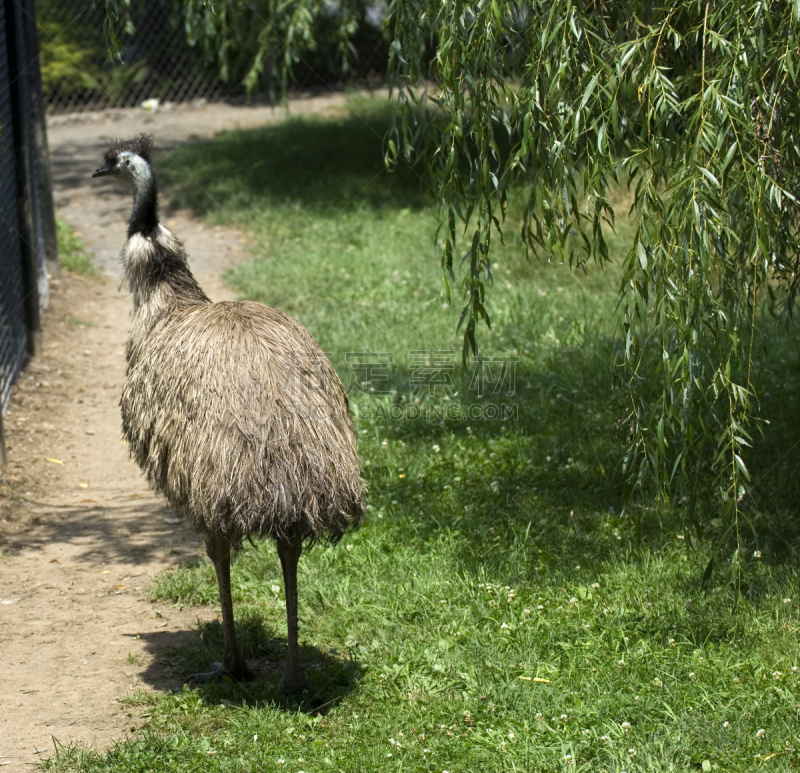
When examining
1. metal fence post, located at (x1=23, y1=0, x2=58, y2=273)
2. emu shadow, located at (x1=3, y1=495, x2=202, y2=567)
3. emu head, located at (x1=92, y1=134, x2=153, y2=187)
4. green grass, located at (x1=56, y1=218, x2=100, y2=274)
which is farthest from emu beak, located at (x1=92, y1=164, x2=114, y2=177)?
green grass, located at (x1=56, y1=218, x2=100, y2=274)

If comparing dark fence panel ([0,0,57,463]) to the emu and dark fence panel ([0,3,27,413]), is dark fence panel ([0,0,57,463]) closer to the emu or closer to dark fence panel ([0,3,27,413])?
dark fence panel ([0,3,27,413])

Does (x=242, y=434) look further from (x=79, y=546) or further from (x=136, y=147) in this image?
(x=79, y=546)

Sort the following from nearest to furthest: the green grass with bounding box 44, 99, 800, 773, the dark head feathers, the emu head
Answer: the green grass with bounding box 44, 99, 800, 773 < the emu head < the dark head feathers

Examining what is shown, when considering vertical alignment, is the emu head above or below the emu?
above

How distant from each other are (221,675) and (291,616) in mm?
541

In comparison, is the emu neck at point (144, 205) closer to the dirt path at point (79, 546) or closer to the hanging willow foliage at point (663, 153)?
the hanging willow foliage at point (663, 153)

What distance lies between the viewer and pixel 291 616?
169 inches

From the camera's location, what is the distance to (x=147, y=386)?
4.59m

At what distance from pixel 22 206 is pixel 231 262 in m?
2.85

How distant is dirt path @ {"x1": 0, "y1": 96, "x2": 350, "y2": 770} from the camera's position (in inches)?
175

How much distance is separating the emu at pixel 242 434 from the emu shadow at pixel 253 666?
3.3 inches

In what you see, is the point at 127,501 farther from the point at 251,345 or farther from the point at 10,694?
the point at 251,345

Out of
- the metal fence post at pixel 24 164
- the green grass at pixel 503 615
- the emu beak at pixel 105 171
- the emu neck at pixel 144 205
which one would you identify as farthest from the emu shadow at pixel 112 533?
the metal fence post at pixel 24 164

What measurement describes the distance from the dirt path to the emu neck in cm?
191
